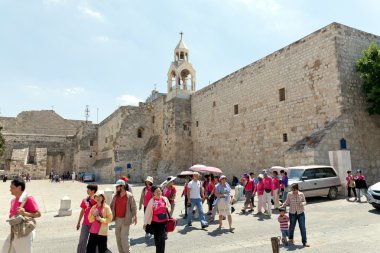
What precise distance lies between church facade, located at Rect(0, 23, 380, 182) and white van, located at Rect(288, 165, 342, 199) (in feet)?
3.52

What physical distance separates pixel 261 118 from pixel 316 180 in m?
6.94

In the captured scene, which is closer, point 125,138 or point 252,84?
point 252,84

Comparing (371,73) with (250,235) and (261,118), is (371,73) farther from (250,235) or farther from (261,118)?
(250,235)

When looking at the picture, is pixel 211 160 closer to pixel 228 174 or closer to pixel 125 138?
pixel 228 174

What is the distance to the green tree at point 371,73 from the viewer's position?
43.7ft

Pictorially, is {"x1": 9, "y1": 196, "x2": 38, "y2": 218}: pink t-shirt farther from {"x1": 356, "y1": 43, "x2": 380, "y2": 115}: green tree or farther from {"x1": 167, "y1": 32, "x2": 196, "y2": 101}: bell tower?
{"x1": 167, "y1": 32, "x2": 196, "y2": 101}: bell tower

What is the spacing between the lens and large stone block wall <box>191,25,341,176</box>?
14.3 m

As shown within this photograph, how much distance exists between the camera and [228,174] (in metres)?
20.3

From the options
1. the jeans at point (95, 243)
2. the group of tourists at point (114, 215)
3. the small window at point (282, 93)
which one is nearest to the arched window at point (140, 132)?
the small window at point (282, 93)

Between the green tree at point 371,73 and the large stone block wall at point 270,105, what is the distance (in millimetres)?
1264

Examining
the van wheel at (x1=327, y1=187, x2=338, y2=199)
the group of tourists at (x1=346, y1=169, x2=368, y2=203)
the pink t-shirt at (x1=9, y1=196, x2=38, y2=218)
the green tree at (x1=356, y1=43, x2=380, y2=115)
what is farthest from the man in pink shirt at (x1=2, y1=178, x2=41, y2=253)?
the green tree at (x1=356, y1=43, x2=380, y2=115)

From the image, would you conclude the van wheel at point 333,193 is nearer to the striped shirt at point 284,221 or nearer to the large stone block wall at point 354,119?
the large stone block wall at point 354,119

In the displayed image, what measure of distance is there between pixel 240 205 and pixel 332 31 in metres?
9.28

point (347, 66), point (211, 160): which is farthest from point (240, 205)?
point (211, 160)
